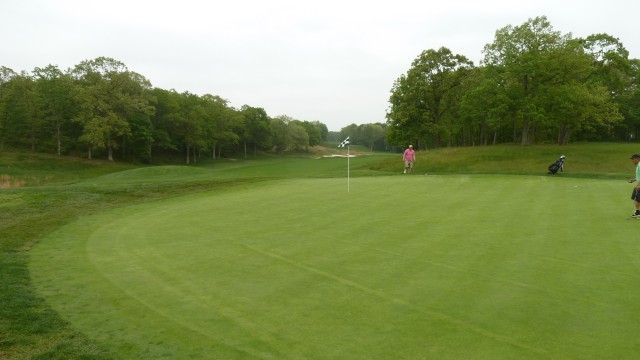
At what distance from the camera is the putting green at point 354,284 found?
4.49 m

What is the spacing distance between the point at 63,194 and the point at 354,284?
15.8 meters

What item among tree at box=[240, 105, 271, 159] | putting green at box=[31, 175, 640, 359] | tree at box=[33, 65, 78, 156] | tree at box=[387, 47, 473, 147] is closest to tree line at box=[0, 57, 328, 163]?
tree at box=[33, 65, 78, 156]

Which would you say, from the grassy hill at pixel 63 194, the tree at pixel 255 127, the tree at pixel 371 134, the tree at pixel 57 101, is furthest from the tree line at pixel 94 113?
the tree at pixel 371 134

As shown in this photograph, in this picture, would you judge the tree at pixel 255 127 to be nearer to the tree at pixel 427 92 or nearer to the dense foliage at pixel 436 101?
the dense foliage at pixel 436 101

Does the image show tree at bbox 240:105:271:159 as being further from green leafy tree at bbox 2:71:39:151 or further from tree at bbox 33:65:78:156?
green leafy tree at bbox 2:71:39:151

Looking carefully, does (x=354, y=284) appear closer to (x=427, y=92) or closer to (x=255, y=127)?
(x=427, y=92)

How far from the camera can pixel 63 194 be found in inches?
691

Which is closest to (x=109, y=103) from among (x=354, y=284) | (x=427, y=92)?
(x=427, y=92)

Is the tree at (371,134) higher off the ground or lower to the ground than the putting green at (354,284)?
higher

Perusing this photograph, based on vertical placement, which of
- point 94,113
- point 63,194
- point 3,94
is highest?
point 3,94

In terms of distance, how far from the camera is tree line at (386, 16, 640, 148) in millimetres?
40312

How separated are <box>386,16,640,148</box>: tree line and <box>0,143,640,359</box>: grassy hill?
4.16 meters

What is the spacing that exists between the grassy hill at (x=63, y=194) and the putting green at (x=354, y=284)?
1.08ft

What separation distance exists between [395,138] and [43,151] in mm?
48492
